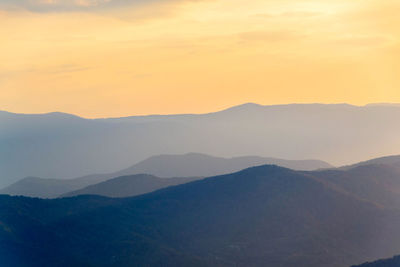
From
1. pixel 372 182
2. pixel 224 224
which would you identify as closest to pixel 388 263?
pixel 224 224

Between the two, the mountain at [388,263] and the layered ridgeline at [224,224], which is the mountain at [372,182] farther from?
the mountain at [388,263]

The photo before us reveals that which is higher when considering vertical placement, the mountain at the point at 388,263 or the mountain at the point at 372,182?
the mountain at the point at 372,182

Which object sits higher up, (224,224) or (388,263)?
(224,224)

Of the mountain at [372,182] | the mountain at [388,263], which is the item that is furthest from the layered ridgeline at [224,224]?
the mountain at [388,263]

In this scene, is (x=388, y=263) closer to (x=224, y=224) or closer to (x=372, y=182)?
(x=224, y=224)

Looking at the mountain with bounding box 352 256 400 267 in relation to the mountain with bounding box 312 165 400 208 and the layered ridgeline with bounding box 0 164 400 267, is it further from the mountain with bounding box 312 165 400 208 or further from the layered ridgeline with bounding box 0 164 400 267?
the mountain with bounding box 312 165 400 208

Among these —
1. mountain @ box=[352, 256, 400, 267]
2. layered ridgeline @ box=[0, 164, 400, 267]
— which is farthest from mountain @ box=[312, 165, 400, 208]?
mountain @ box=[352, 256, 400, 267]

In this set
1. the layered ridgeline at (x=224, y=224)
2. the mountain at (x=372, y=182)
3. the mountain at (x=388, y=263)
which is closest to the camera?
the mountain at (x=388, y=263)

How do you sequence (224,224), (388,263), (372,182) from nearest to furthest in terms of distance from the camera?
(388,263) → (224,224) → (372,182)

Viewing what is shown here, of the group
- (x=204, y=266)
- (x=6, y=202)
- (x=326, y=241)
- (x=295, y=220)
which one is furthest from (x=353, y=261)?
(x=6, y=202)

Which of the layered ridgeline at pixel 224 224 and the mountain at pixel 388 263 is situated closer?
the mountain at pixel 388 263
